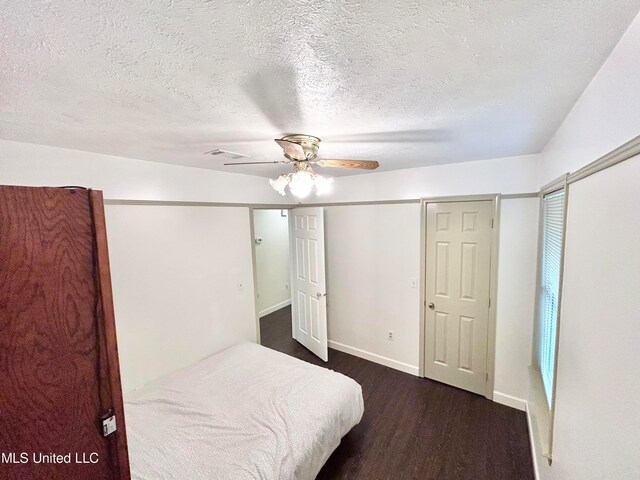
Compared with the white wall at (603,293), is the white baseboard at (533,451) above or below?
below

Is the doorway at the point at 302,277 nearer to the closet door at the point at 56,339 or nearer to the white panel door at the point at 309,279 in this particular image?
the white panel door at the point at 309,279

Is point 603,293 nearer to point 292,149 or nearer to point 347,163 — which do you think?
point 347,163

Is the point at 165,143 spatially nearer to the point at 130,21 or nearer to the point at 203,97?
the point at 203,97

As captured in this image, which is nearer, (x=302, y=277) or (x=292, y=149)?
(x=292, y=149)

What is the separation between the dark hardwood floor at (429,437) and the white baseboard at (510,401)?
52mm

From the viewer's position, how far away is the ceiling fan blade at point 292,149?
148 centimetres

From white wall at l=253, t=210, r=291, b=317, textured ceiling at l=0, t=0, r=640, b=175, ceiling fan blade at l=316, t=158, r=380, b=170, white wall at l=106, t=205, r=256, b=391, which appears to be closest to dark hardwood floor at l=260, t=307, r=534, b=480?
white wall at l=106, t=205, r=256, b=391

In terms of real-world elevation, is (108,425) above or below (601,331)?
below

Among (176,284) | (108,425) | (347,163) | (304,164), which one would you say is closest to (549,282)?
(347,163)

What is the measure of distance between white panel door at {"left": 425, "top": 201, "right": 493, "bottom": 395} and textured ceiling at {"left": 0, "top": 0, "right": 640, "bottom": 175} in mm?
1164

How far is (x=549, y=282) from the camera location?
1927mm

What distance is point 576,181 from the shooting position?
4.05ft

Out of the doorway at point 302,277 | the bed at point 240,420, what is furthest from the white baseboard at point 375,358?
the bed at point 240,420

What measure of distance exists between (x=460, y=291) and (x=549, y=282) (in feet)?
3.01
